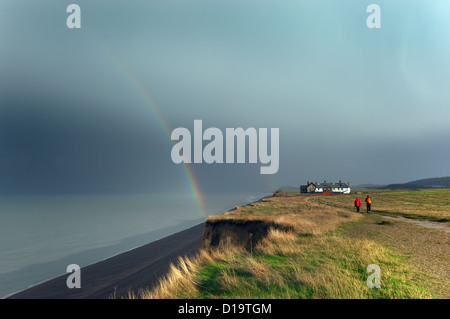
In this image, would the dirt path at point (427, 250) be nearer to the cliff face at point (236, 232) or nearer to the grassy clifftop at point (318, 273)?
the grassy clifftop at point (318, 273)

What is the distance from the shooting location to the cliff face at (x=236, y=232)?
2208 cm

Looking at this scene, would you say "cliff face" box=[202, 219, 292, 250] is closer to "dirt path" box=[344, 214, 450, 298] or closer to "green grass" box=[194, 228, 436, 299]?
"dirt path" box=[344, 214, 450, 298]

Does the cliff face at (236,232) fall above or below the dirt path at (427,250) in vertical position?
below

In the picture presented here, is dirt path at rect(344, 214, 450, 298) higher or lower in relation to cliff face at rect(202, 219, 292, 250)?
higher

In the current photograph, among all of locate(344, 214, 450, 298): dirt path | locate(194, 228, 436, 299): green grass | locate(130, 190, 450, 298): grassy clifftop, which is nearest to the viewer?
locate(194, 228, 436, 299): green grass

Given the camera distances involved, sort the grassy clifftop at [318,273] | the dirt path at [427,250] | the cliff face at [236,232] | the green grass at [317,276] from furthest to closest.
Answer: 1. the cliff face at [236,232]
2. the dirt path at [427,250]
3. the grassy clifftop at [318,273]
4. the green grass at [317,276]

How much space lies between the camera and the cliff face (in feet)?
72.4

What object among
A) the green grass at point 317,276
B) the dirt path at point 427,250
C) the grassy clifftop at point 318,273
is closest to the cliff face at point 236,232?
the dirt path at point 427,250

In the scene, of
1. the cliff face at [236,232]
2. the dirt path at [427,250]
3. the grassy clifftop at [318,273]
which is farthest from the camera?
the cliff face at [236,232]

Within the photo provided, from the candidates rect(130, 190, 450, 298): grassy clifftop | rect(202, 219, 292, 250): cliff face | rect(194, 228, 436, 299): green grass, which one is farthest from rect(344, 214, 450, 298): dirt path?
rect(202, 219, 292, 250): cliff face

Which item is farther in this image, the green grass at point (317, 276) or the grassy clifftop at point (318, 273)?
the grassy clifftop at point (318, 273)

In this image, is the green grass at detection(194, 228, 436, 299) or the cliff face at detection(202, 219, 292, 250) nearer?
the green grass at detection(194, 228, 436, 299)

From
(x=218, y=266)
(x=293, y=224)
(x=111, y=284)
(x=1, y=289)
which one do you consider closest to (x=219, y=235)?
(x=293, y=224)
